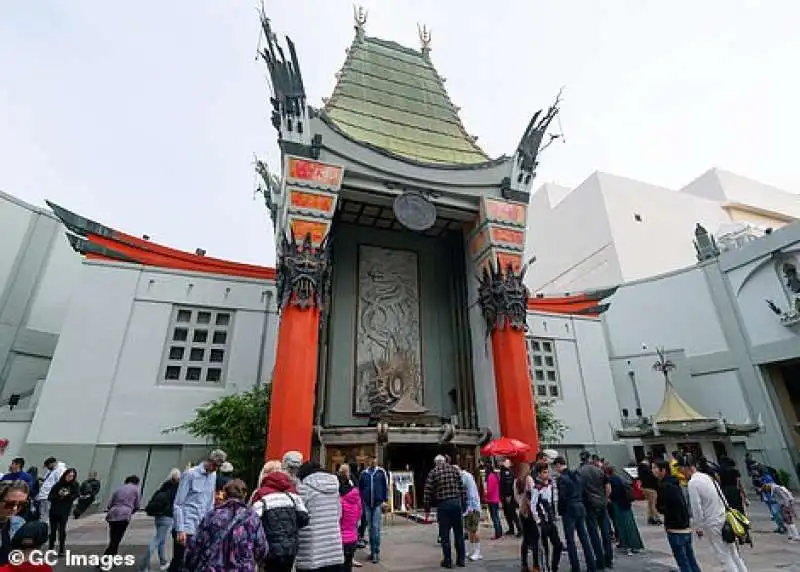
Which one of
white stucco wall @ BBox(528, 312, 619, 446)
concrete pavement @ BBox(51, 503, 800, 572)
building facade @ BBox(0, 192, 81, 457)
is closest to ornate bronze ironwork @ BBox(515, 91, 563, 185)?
white stucco wall @ BBox(528, 312, 619, 446)

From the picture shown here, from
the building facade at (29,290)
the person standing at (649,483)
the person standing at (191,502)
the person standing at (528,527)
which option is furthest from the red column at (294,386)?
the building facade at (29,290)

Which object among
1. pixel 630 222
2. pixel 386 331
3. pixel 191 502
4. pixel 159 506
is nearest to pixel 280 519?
pixel 191 502

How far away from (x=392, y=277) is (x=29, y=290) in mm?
17628

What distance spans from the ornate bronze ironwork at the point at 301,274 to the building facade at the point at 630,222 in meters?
23.7

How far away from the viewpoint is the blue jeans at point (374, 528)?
6830 millimetres

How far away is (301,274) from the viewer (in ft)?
45.2

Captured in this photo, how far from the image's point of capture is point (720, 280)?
23188mm

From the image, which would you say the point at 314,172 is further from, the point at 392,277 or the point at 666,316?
the point at 666,316

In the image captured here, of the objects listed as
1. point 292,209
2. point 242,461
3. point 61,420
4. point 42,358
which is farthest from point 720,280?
point 42,358

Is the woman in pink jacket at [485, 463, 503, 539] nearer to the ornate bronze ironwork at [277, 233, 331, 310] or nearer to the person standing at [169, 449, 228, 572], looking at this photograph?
the person standing at [169, 449, 228, 572]

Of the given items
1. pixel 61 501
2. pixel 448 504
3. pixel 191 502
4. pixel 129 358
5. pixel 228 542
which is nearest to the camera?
pixel 228 542

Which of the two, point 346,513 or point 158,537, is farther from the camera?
point 158,537

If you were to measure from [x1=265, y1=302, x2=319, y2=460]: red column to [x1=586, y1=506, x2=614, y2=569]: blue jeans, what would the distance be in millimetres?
7919

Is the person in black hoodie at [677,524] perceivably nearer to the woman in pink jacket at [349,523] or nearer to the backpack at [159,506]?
the woman in pink jacket at [349,523]
